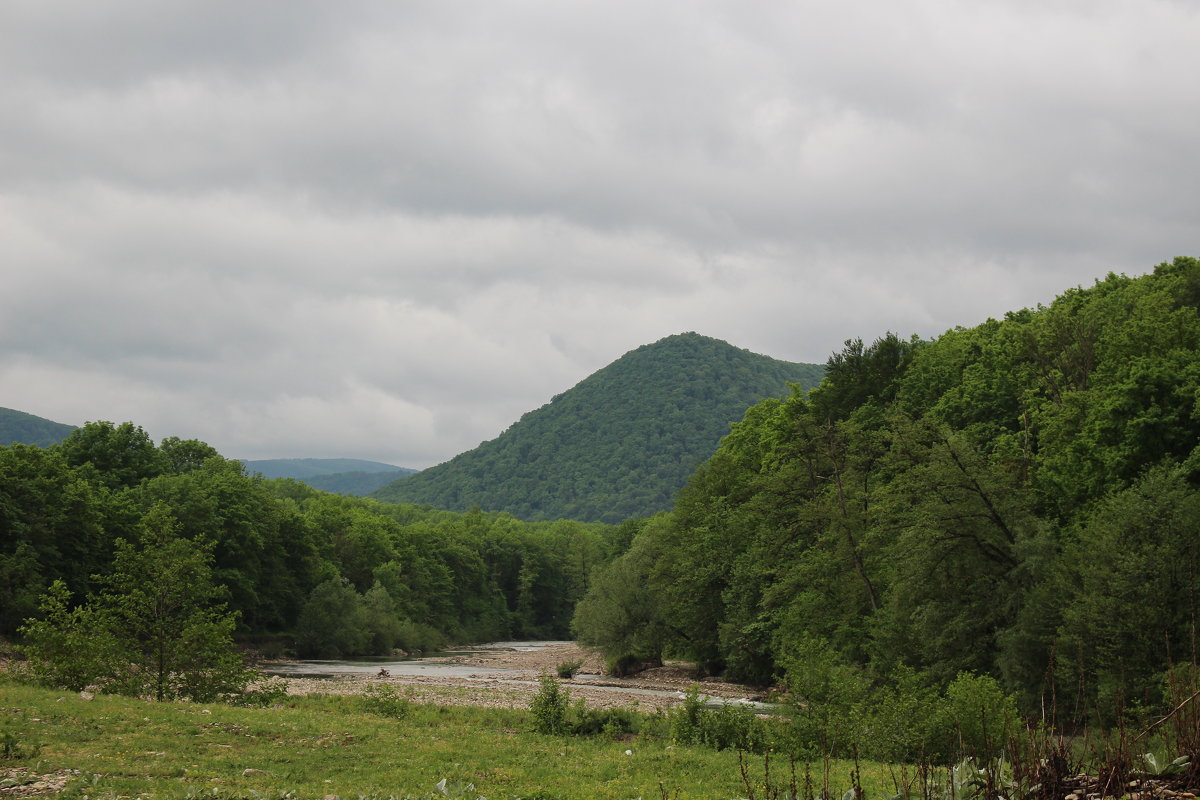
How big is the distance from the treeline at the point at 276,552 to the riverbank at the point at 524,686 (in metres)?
9.34

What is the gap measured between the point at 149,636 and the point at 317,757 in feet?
42.6

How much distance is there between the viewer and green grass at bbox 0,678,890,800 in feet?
53.4

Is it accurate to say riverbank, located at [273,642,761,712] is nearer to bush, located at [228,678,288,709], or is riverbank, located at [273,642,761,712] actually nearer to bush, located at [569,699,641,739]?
bush, located at [569,699,641,739]

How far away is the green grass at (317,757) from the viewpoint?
16.3m

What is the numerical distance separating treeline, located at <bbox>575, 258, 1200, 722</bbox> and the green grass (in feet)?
20.5

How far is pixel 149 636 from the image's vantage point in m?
30.1

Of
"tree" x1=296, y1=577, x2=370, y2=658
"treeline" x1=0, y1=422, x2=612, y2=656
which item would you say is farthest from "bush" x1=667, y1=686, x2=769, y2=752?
"tree" x1=296, y1=577, x2=370, y2=658

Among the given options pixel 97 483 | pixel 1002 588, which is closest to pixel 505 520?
pixel 97 483

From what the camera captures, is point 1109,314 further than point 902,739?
Yes

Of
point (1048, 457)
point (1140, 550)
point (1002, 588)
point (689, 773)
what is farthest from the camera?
point (1048, 457)

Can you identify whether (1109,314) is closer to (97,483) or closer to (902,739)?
(902,739)

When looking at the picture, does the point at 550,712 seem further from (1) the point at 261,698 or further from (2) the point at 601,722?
(1) the point at 261,698

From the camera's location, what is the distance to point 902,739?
21.7 metres

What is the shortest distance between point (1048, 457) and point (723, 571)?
87.5 ft
